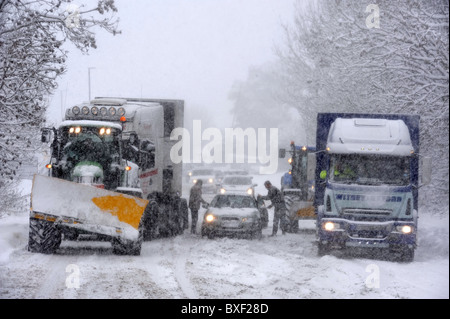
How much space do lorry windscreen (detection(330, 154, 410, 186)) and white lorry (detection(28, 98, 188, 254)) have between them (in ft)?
15.8

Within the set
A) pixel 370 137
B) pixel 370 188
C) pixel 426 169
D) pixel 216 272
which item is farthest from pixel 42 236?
pixel 426 169

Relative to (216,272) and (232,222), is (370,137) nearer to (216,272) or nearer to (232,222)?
(216,272)

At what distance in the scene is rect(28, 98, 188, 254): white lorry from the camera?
16.5 meters

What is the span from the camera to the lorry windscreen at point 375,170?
57.5 ft

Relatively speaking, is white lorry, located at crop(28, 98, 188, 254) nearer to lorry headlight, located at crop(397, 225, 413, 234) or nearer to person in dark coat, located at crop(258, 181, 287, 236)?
person in dark coat, located at crop(258, 181, 287, 236)

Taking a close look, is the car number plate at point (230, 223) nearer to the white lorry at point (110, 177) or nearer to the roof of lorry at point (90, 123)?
the white lorry at point (110, 177)

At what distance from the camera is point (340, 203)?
57.6 feet

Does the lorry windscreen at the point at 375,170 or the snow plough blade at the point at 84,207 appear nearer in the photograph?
the snow plough blade at the point at 84,207

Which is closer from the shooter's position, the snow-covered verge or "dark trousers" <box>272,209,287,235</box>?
the snow-covered verge

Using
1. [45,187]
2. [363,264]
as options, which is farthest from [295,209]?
[45,187]

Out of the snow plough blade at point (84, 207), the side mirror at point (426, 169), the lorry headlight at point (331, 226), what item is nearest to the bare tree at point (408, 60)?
the side mirror at point (426, 169)

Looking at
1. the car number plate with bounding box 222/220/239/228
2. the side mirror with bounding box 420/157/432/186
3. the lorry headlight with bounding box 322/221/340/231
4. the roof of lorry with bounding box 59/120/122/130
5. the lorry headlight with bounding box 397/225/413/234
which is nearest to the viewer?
the side mirror with bounding box 420/157/432/186

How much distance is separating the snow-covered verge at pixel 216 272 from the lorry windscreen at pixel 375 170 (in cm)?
181

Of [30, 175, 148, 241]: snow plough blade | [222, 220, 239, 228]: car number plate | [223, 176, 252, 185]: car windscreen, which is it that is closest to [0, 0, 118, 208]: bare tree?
[30, 175, 148, 241]: snow plough blade
